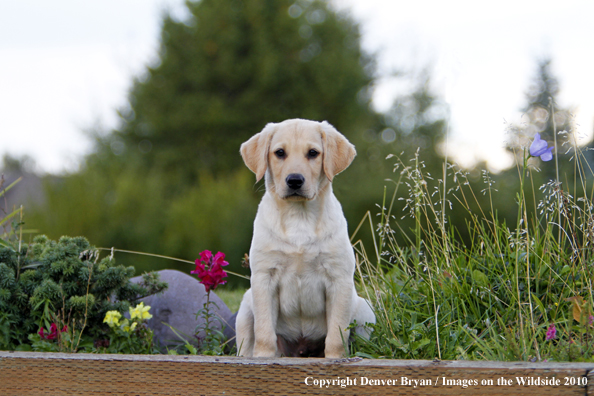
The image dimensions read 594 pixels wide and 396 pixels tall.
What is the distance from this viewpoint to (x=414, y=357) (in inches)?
108

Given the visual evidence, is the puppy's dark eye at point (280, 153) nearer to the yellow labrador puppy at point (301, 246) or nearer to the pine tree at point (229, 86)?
the yellow labrador puppy at point (301, 246)

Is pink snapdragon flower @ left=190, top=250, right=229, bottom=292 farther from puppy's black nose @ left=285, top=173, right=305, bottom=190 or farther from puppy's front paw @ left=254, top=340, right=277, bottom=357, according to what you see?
puppy's black nose @ left=285, top=173, right=305, bottom=190

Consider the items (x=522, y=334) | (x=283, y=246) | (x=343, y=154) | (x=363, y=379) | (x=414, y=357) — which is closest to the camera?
(x=363, y=379)

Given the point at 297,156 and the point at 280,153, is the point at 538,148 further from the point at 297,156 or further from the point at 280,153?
the point at 280,153

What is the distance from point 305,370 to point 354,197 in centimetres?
926

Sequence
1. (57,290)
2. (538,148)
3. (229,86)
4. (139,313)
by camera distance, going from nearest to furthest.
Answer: (538,148), (57,290), (139,313), (229,86)

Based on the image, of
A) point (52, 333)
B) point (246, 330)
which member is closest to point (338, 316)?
point (246, 330)

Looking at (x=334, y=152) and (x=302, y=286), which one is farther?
(x=334, y=152)

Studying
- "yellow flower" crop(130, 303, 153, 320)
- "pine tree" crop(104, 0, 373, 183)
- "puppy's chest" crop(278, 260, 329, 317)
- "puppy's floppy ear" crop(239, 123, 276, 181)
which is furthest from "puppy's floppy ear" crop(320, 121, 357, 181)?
"pine tree" crop(104, 0, 373, 183)

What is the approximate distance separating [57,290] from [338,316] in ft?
6.29

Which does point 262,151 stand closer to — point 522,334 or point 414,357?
point 414,357

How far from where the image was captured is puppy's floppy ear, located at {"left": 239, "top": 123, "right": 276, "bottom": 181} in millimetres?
3154

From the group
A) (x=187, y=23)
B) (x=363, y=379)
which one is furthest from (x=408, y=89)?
(x=363, y=379)

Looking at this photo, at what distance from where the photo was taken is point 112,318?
3543mm
